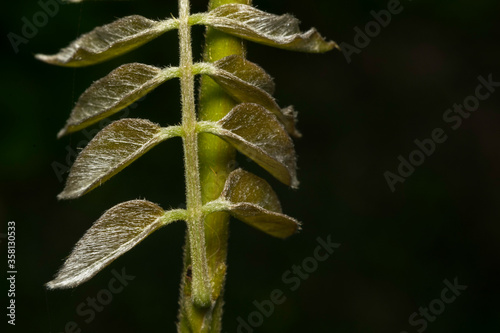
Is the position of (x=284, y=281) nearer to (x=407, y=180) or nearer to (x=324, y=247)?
(x=324, y=247)

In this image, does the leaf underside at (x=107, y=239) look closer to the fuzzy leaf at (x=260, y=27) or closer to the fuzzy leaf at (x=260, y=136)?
the fuzzy leaf at (x=260, y=136)

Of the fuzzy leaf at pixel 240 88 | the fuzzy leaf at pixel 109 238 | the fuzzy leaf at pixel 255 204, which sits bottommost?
the fuzzy leaf at pixel 255 204

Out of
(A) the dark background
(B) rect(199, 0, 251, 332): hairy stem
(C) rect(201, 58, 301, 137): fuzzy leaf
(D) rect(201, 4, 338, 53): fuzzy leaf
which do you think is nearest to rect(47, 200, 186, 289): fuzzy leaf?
(B) rect(199, 0, 251, 332): hairy stem

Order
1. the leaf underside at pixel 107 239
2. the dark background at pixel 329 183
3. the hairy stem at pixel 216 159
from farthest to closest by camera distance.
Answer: the dark background at pixel 329 183
the hairy stem at pixel 216 159
the leaf underside at pixel 107 239

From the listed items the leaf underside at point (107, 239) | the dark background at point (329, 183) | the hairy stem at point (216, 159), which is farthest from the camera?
the dark background at point (329, 183)

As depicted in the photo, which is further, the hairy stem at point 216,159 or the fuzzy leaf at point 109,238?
the hairy stem at point 216,159

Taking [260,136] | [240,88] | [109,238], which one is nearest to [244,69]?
[240,88]

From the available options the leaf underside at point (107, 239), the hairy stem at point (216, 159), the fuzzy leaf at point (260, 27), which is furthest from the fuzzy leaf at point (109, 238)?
the fuzzy leaf at point (260, 27)

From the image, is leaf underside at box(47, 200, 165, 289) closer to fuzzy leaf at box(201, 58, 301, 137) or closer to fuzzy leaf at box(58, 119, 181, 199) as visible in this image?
fuzzy leaf at box(58, 119, 181, 199)
